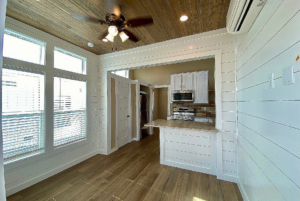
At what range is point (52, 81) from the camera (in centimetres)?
244

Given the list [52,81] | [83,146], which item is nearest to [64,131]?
[83,146]

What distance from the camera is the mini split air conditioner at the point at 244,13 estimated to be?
125cm

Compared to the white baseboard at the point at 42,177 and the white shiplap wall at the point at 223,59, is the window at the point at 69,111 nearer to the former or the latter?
the white baseboard at the point at 42,177

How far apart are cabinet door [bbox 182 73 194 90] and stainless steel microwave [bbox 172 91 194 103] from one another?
0.77 feet

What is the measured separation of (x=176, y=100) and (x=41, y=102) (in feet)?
12.7

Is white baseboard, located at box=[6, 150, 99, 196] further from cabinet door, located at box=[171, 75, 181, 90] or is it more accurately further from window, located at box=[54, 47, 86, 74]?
cabinet door, located at box=[171, 75, 181, 90]

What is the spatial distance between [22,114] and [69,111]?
77 cm

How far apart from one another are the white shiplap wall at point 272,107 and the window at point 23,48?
3.30 meters

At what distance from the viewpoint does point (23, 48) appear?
6.98 feet

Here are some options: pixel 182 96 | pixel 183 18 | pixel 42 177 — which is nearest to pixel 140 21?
pixel 183 18

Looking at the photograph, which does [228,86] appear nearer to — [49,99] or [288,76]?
[288,76]

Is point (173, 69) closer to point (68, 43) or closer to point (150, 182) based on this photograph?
point (68, 43)

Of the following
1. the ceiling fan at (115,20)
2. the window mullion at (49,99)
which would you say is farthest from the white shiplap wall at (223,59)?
the window mullion at (49,99)

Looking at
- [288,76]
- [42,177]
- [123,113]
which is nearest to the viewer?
[288,76]
